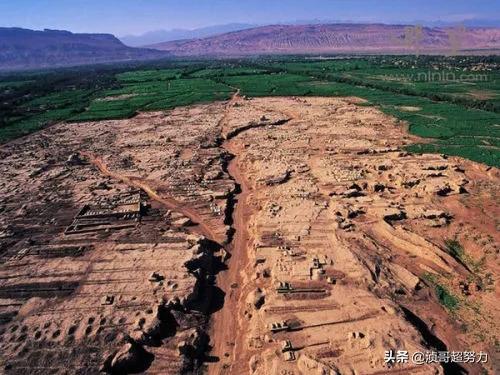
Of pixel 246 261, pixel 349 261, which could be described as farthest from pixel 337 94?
pixel 246 261

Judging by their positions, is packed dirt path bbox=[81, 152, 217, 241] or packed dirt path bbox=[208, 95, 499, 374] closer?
packed dirt path bbox=[208, 95, 499, 374]

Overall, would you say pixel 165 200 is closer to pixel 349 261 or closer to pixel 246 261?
pixel 246 261

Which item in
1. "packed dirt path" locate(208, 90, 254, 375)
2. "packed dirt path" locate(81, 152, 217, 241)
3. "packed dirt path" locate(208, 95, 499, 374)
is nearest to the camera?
"packed dirt path" locate(208, 95, 499, 374)

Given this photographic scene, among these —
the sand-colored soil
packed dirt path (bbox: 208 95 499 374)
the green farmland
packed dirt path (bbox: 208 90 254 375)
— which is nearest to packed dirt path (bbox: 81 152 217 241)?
the sand-colored soil

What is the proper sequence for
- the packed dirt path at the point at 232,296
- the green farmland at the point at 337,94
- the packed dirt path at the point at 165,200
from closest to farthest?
the packed dirt path at the point at 232,296 → the packed dirt path at the point at 165,200 → the green farmland at the point at 337,94

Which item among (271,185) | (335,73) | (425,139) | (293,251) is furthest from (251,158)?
(335,73)

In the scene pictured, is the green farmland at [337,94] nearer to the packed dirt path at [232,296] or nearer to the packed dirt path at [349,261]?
the packed dirt path at [349,261]

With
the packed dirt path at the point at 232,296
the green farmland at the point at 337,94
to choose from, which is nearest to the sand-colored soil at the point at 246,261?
the packed dirt path at the point at 232,296

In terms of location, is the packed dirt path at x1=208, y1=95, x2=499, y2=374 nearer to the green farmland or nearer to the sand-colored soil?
the sand-colored soil
